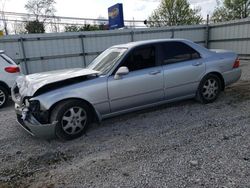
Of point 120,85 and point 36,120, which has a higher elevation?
point 120,85

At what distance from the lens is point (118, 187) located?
2.54 meters

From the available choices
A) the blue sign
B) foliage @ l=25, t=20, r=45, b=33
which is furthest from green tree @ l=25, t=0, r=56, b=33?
the blue sign

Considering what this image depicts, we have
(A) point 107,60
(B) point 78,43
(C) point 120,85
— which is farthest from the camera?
(B) point 78,43

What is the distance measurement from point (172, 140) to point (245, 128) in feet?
4.23

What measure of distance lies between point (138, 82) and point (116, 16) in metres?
13.2

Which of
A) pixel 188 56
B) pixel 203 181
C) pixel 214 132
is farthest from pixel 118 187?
pixel 188 56

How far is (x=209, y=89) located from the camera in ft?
17.0

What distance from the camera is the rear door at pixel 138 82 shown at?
4176 millimetres

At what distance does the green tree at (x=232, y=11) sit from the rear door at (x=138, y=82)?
1475 inches

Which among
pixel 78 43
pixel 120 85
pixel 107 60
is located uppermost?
pixel 78 43

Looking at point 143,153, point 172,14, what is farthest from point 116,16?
point 172,14

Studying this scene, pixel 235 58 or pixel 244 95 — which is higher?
pixel 235 58

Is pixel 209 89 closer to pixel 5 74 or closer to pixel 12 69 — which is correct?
pixel 12 69

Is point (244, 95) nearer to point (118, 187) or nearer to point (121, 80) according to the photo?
point (121, 80)
